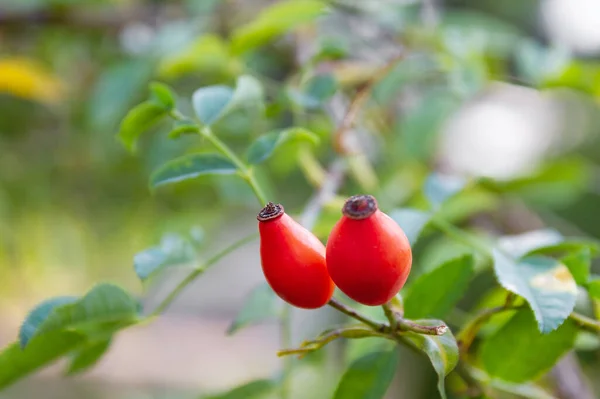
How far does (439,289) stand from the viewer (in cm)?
38

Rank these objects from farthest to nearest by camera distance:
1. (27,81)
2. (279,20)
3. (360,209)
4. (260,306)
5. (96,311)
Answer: (27,81)
(279,20)
(260,306)
(96,311)
(360,209)

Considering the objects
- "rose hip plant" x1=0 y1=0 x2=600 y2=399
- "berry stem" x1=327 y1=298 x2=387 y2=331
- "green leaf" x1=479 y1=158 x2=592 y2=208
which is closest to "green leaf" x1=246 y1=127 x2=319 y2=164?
"rose hip plant" x1=0 y1=0 x2=600 y2=399

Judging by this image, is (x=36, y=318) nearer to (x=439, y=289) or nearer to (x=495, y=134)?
(x=439, y=289)

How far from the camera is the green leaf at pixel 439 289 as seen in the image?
376 millimetres

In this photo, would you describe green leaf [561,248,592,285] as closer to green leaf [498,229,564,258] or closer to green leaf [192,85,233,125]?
green leaf [498,229,564,258]

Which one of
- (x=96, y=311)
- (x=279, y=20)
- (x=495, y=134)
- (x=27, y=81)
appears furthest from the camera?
(x=495, y=134)

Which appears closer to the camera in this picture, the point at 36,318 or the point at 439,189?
the point at 36,318

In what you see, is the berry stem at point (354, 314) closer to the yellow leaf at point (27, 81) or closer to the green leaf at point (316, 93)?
the green leaf at point (316, 93)

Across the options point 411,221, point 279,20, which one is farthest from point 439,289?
point 279,20

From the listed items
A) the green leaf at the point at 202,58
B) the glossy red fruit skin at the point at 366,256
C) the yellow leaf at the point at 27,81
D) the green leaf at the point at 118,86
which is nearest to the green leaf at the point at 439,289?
the glossy red fruit skin at the point at 366,256

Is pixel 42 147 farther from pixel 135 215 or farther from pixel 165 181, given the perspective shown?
pixel 165 181

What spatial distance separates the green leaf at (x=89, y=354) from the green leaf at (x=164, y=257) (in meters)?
0.08

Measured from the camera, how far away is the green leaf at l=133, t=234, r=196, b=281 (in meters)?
0.35

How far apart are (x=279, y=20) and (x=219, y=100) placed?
0.66 feet
